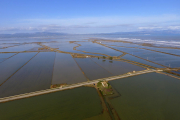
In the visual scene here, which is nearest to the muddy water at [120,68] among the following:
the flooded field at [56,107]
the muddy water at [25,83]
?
the flooded field at [56,107]

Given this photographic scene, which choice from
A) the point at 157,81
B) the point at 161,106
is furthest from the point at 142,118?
the point at 157,81

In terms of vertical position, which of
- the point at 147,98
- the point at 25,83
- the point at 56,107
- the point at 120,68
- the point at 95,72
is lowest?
the point at 56,107

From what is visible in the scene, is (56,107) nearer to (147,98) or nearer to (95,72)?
(95,72)

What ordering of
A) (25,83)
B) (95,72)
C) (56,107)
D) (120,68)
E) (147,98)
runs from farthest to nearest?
1. (120,68)
2. (95,72)
3. (25,83)
4. (147,98)
5. (56,107)

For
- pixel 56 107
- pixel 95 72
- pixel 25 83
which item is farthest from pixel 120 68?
pixel 25 83

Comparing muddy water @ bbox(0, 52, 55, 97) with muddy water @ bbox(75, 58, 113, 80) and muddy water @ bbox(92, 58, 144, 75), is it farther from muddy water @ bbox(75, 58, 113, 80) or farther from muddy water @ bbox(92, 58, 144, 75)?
muddy water @ bbox(92, 58, 144, 75)

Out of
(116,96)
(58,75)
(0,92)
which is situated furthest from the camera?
(58,75)

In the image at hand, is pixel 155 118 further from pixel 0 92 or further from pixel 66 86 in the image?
pixel 0 92
